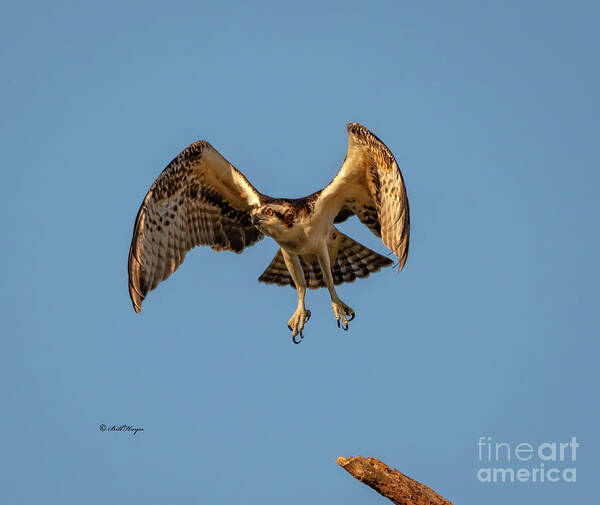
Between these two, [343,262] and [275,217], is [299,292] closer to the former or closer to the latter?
[343,262]

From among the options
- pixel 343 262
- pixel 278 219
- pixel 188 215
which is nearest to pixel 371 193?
pixel 278 219

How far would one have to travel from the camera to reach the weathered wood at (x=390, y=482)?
888cm

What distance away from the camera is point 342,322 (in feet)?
44.0

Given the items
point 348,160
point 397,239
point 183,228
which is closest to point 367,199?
point 348,160

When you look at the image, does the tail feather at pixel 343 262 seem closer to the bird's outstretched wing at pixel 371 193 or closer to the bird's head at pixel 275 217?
the bird's outstretched wing at pixel 371 193

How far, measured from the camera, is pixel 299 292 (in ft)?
46.1

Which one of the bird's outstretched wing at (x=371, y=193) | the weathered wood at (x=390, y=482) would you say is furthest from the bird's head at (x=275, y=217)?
the weathered wood at (x=390, y=482)

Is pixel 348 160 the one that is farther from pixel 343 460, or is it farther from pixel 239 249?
pixel 343 460

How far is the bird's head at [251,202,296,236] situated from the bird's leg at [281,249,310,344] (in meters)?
0.86

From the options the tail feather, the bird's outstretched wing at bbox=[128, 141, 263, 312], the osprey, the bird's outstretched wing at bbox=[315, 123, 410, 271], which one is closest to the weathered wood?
the bird's outstretched wing at bbox=[315, 123, 410, 271]

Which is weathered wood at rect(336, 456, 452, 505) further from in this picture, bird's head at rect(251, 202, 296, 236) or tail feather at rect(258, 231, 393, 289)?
tail feather at rect(258, 231, 393, 289)

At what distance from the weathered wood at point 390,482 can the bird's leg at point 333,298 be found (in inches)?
178

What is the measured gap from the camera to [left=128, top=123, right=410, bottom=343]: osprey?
12523mm

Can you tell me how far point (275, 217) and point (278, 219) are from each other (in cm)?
5
